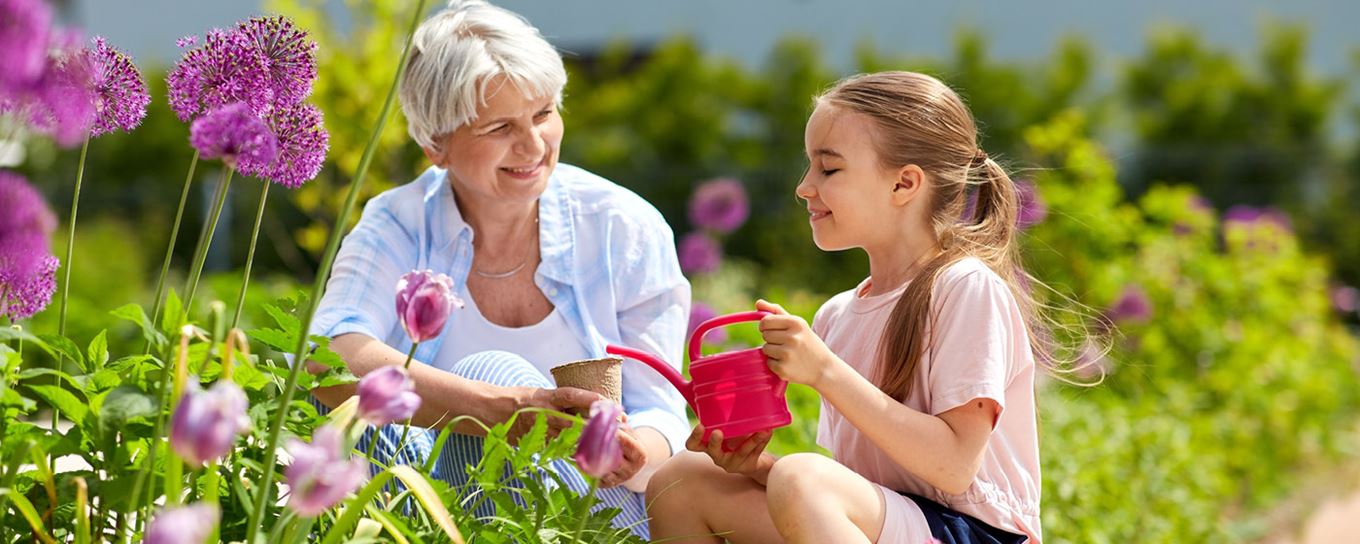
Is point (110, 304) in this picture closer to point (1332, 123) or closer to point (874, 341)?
point (874, 341)

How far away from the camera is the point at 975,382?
189cm

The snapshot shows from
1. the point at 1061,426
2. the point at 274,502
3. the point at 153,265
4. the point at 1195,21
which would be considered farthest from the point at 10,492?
the point at 1195,21

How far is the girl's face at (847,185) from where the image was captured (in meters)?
2.11

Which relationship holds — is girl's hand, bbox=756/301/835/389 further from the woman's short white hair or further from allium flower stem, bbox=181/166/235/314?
the woman's short white hair

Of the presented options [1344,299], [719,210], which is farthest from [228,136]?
[1344,299]

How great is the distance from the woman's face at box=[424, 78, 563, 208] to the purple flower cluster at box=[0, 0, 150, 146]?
0.83 m

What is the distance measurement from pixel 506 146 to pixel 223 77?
881 millimetres

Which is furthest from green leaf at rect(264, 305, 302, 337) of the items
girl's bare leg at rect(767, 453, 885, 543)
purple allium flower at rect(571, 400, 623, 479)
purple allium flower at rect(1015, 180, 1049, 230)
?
purple allium flower at rect(1015, 180, 1049, 230)

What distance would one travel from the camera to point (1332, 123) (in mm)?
13156

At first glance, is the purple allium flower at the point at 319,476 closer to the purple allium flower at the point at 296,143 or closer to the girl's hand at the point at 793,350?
the purple allium flower at the point at 296,143

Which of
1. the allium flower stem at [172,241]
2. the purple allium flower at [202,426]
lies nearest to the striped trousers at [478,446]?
the allium flower stem at [172,241]

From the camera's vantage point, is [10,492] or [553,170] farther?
[553,170]

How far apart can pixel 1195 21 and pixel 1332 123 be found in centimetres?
207

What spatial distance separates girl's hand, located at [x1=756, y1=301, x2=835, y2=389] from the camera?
69.9 inches
